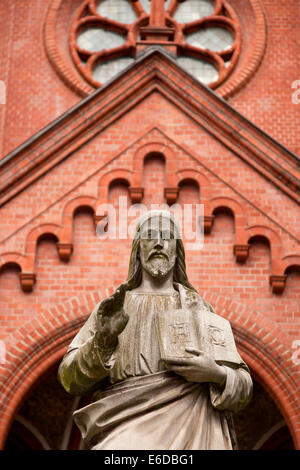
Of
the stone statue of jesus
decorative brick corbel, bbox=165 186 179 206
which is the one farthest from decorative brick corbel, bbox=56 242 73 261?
the stone statue of jesus

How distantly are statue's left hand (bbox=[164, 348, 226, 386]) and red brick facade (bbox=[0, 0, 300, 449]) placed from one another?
6523 mm

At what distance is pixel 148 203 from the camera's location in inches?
486

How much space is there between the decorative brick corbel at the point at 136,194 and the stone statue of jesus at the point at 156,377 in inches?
284

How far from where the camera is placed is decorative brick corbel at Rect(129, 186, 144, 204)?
12.2 meters

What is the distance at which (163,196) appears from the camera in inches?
487

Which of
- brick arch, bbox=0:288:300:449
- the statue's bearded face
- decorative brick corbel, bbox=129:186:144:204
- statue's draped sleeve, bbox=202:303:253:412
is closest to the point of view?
statue's draped sleeve, bbox=202:303:253:412

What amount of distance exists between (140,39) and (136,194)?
17.6 ft

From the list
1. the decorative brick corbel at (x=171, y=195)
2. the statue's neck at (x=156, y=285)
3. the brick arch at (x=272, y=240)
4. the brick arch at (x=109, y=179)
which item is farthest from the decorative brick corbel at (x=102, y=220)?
the statue's neck at (x=156, y=285)

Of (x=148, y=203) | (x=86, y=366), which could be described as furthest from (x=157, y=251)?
(x=148, y=203)

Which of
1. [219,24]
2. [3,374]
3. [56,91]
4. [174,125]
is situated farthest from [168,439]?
[219,24]

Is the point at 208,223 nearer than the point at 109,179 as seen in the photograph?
Yes

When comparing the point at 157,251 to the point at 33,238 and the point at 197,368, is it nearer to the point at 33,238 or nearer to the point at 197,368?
the point at 197,368

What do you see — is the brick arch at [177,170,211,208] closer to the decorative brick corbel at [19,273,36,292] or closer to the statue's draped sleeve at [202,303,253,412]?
the decorative brick corbel at [19,273,36,292]

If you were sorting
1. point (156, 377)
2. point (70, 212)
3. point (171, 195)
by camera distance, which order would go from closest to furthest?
1. point (156, 377)
2. point (70, 212)
3. point (171, 195)
